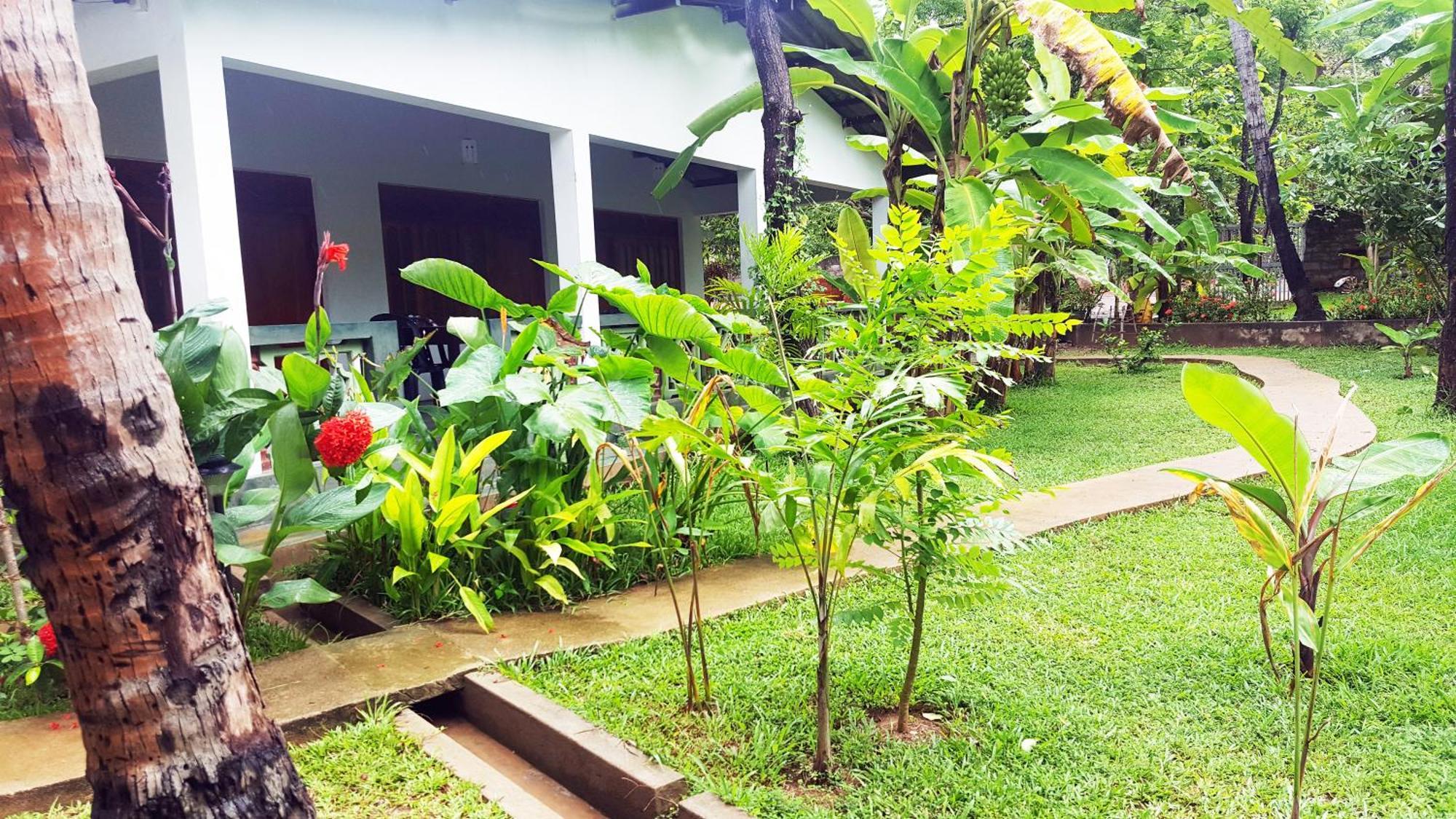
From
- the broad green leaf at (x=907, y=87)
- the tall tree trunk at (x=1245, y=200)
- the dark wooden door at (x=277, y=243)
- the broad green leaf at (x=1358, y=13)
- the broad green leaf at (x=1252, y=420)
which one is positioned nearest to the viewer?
the broad green leaf at (x=1252, y=420)

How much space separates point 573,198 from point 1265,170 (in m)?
11.0

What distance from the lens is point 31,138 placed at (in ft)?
4.39

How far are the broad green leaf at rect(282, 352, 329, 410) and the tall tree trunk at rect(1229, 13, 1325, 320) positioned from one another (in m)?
12.6

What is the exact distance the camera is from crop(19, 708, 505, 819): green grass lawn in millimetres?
2209

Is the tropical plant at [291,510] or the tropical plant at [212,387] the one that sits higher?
the tropical plant at [212,387]

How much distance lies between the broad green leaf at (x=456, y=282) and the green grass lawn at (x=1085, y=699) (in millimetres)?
1441

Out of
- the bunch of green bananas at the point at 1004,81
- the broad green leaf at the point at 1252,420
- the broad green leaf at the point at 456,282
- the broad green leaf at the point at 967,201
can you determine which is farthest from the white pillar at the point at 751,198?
the broad green leaf at the point at 1252,420

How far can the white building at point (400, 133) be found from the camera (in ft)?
14.8

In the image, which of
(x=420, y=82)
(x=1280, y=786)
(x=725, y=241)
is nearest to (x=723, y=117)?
(x=420, y=82)

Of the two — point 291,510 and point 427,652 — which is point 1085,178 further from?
point 291,510

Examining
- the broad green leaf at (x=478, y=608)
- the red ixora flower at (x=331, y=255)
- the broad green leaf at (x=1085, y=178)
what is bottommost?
the broad green leaf at (x=478, y=608)

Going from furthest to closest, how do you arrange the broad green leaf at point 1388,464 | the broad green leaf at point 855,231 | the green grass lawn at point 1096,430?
the green grass lawn at point 1096,430 < the broad green leaf at point 855,231 < the broad green leaf at point 1388,464

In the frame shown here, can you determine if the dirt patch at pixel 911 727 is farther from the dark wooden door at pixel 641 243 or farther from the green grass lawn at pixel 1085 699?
the dark wooden door at pixel 641 243

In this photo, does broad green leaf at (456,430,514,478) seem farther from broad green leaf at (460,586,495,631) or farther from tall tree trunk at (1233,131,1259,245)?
tall tree trunk at (1233,131,1259,245)
